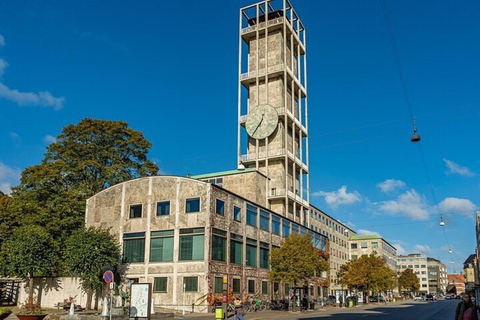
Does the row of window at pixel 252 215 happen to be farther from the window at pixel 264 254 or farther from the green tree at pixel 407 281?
the green tree at pixel 407 281

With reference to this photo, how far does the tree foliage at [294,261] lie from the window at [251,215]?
3.92 meters

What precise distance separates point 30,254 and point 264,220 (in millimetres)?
24166

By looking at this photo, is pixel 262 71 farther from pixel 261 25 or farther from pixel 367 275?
pixel 367 275

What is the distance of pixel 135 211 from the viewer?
47938 mm

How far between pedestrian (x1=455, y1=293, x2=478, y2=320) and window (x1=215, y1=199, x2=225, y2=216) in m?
32.7

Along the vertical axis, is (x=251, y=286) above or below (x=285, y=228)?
below

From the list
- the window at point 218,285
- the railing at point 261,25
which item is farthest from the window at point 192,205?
the railing at point 261,25

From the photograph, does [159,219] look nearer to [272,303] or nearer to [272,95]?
[272,303]

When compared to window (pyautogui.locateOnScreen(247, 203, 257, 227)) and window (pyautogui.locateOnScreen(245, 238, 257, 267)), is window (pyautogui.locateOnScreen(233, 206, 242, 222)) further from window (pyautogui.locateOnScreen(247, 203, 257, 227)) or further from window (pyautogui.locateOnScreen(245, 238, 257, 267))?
window (pyautogui.locateOnScreen(245, 238, 257, 267))

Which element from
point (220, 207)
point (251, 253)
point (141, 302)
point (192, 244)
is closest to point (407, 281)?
point (251, 253)

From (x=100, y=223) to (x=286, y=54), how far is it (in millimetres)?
40608

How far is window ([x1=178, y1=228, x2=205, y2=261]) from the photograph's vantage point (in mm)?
43531

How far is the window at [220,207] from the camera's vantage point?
45.2 m

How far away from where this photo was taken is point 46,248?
152 feet
